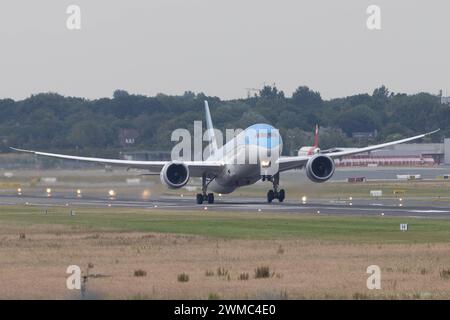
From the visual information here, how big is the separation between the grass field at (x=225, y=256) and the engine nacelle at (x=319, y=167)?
1645 cm

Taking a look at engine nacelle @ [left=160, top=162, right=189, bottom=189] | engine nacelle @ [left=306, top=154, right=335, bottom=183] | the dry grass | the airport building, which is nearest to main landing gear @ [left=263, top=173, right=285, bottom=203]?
engine nacelle @ [left=306, top=154, right=335, bottom=183]

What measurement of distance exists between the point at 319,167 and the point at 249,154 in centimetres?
544

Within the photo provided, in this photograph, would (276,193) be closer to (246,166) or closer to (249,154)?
(246,166)

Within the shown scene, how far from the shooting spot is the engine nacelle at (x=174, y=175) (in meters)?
75.9

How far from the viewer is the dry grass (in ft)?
95.2

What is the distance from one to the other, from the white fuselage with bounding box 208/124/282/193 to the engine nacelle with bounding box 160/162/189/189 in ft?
8.30

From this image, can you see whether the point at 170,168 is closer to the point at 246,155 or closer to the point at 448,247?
the point at 246,155

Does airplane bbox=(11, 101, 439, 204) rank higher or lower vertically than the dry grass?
higher

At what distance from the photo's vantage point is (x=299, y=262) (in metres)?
36.3

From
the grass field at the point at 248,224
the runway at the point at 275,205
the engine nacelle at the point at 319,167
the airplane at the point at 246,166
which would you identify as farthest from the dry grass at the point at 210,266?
the engine nacelle at the point at 319,167

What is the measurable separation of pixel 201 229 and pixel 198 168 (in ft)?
85.2

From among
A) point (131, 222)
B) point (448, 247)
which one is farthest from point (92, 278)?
point (131, 222)

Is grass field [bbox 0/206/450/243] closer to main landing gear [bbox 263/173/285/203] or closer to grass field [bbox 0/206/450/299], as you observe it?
grass field [bbox 0/206/450/299]

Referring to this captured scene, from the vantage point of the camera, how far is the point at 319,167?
76.7 m
